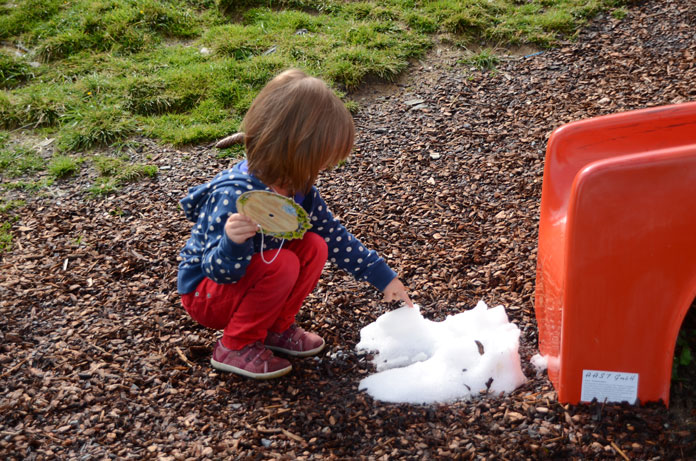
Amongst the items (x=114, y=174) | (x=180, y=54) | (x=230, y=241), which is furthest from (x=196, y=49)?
(x=230, y=241)

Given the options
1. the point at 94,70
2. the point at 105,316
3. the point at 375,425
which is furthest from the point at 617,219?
the point at 94,70

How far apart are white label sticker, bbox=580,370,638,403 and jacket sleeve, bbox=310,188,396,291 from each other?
75 centimetres

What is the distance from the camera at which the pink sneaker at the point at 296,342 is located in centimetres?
243

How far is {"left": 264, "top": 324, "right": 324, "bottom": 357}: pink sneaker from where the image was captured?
2.43m

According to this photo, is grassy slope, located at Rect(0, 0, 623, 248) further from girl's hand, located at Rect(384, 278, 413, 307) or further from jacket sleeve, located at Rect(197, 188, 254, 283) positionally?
girl's hand, located at Rect(384, 278, 413, 307)

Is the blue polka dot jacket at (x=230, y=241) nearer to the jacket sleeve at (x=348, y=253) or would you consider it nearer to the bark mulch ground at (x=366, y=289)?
the jacket sleeve at (x=348, y=253)

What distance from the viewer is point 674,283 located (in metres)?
1.74

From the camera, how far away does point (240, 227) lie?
1912mm

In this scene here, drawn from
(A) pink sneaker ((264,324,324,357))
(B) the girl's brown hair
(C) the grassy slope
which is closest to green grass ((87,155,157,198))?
(C) the grassy slope

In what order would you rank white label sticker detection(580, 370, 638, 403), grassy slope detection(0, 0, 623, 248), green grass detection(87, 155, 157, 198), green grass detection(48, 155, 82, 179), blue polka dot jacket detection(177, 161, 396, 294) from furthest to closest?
1. grassy slope detection(0, 0, 623, 248)
2. green grass detection(48, 155, 82, 179)
3. green grass detection(87, 155, 157, 198)
4. blue polka dot jacket detection(177, 161, 396, 294)
5. white label sticker detection(580, 370, 638, 403)

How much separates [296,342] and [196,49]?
3537 mm

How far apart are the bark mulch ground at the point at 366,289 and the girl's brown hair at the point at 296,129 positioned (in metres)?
0.80

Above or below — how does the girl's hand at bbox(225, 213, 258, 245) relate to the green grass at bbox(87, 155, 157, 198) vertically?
above

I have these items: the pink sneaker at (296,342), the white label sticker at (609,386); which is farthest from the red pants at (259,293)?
the white label sticker at (609,386)
